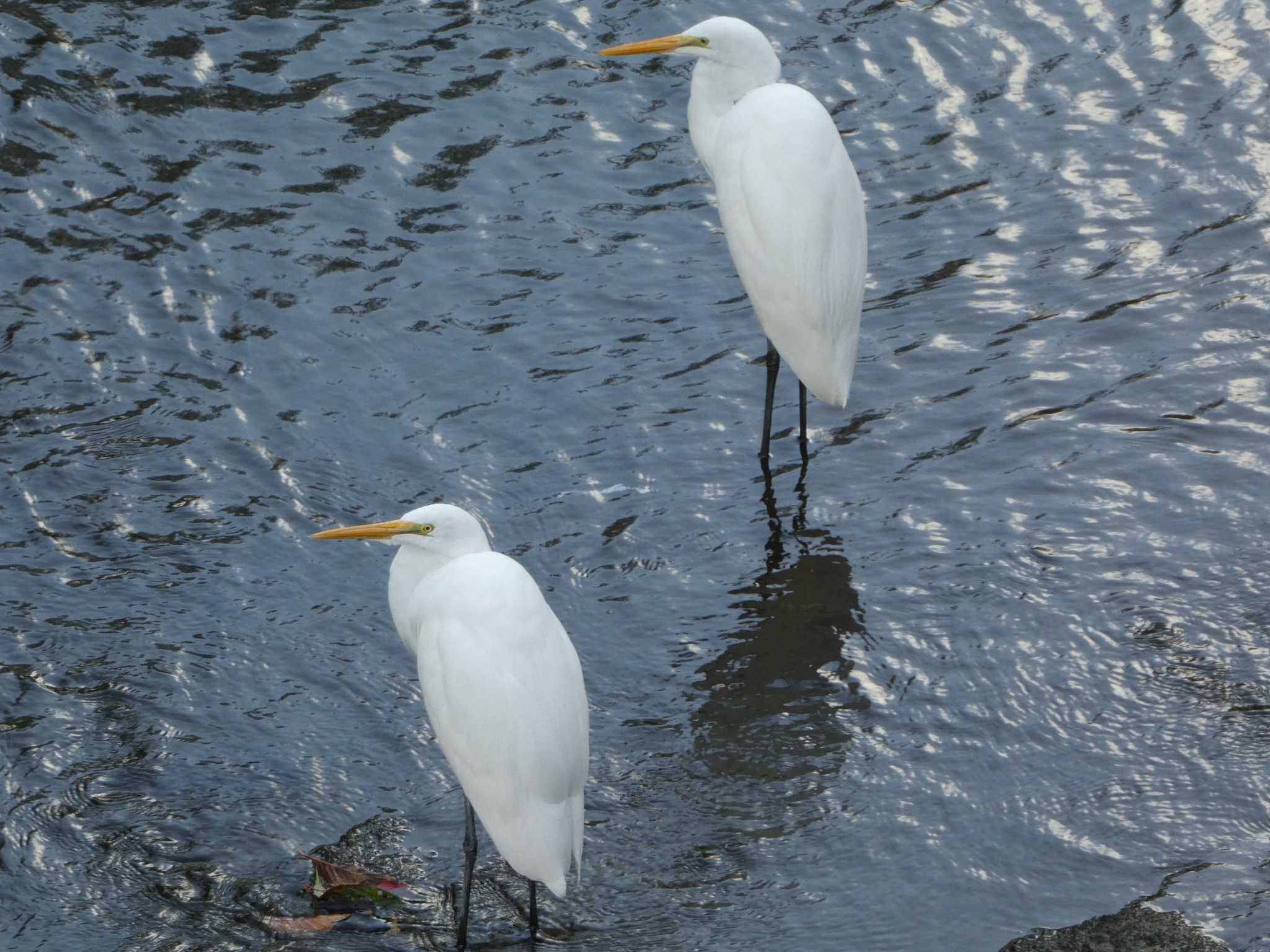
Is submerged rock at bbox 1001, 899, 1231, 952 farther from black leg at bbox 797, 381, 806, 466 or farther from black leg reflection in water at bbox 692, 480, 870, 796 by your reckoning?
black leg at bbox 797, 381, 806, 466

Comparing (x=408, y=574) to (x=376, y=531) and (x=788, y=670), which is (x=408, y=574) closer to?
(x=376, y=531)

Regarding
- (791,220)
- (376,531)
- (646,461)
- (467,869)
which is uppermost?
(791,220)

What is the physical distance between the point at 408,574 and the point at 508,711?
633 millimetres

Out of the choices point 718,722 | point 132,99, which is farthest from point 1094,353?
point 132,99

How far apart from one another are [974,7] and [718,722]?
18.6 ft

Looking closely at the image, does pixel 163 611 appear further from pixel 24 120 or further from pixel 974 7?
pixel 974 7

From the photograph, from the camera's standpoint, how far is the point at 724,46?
20.2ft

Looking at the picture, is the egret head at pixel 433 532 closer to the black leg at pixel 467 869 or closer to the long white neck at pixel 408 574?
the long white neck at pixel 408 574

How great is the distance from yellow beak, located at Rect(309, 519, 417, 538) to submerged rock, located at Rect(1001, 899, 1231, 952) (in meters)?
1.83

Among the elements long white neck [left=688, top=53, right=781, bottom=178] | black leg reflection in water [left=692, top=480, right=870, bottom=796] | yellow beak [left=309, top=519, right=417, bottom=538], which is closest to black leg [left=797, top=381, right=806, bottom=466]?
black leg reflection in water [left=692, top=480, right=870, bottom=796]

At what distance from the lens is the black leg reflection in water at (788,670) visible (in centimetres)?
462

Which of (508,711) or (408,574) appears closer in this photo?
(508,711)

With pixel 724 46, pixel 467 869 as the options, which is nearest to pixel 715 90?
pixel 724 46

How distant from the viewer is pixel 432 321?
6.72 meters
